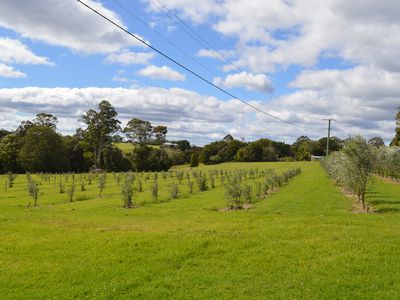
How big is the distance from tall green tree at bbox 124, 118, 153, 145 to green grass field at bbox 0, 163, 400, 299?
10114 cm

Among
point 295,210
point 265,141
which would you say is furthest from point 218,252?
point 265,141

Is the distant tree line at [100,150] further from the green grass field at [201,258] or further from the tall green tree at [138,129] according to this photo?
the green grass field at [201,258]

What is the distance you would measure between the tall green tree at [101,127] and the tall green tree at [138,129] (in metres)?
24.5

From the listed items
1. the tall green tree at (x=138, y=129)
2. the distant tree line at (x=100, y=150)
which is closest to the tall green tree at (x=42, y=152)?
the distant tree line at (x=100, y=150)

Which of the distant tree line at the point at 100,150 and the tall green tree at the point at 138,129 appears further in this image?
the tall green tree at the point at 138,129

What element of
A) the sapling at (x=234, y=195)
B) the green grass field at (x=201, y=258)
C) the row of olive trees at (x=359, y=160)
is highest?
the row of olive trees at (x=359, y=160)

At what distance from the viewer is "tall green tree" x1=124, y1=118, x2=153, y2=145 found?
393ft

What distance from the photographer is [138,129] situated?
395ft

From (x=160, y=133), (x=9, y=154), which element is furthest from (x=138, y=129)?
(x=9, y=154)

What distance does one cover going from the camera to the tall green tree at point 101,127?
91812 millimetres

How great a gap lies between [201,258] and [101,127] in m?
84.0

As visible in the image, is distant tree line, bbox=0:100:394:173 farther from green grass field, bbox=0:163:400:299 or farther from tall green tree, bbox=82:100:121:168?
green grass field, bbox=0:163:400:299

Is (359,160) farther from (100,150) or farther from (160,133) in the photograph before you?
(160,133)

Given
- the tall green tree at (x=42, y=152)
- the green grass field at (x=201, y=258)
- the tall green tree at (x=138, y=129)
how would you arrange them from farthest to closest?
the tall green tree at (x=138, y=129) → the tall green tree at (x=42, y=152) → the green grass field at (x=201, y=258)
